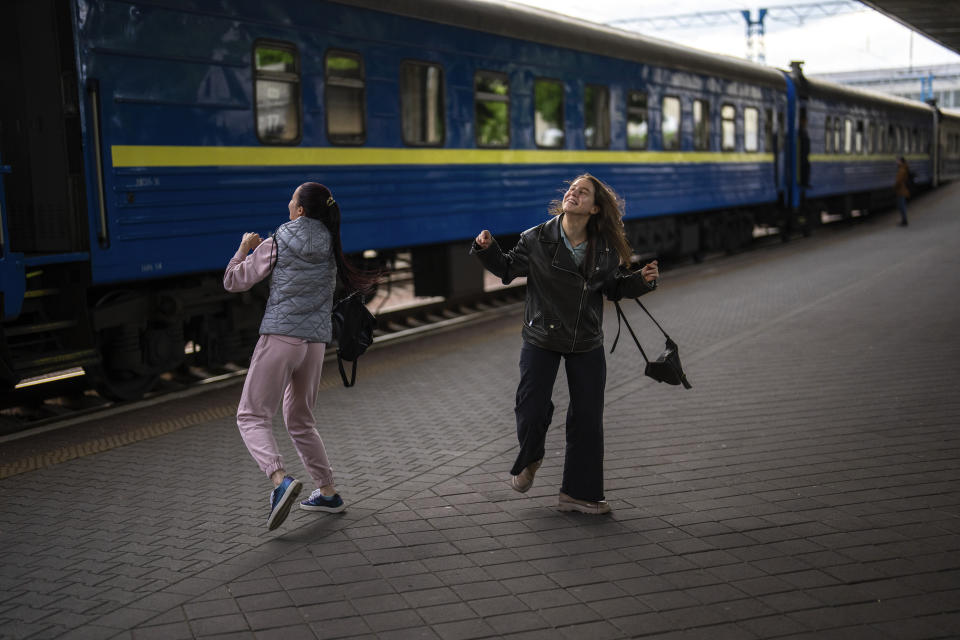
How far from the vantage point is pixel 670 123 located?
16.6 m

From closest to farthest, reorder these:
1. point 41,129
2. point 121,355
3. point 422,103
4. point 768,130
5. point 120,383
→ point 41,129 → point 121,355 → point 120,383 → point 422,103 → point 768,130

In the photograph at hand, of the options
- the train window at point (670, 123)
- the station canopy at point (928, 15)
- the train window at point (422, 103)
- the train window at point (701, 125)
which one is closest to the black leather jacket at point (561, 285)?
the train window at point (422, 103)

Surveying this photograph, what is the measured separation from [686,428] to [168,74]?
15.8 ft

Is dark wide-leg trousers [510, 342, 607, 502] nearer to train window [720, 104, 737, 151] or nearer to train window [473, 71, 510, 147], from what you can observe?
train window [473, 71, 510, 147]

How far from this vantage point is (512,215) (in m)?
12.8

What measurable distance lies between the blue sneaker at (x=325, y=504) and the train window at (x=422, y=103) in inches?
237

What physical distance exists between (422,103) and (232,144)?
2.79 meters

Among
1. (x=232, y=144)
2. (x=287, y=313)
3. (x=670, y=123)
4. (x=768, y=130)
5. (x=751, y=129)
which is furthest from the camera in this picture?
(x=768, y=130)

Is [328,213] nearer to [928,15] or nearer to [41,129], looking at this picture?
[41,129]

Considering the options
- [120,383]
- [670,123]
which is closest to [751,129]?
[670,123]

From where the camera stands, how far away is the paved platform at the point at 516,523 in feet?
13.6

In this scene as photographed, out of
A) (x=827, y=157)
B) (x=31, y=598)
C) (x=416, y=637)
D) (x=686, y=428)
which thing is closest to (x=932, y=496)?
(x=686, y=428)

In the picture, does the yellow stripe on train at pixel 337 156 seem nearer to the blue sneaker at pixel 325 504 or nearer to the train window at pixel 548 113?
the train window at pixel 548 113

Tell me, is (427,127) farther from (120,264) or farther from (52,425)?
(52,425)
